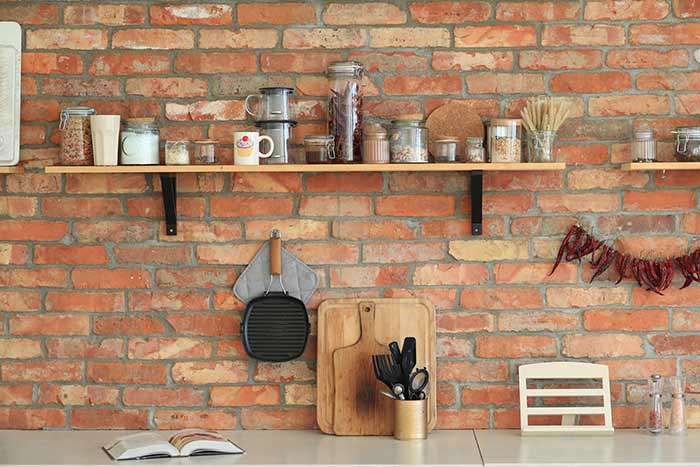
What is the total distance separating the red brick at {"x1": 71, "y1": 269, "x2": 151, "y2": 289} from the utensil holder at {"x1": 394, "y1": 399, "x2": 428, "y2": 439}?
86 centimetres

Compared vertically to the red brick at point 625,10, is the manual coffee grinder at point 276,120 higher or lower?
lower

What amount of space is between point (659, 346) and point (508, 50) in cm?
100

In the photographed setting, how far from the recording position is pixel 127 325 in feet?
9.62

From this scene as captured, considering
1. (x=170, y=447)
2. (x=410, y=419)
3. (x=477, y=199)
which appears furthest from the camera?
(x=477, y=199)

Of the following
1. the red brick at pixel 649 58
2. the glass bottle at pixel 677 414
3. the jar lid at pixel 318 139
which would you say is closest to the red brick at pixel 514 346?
the glass bottle at pixel 677 414

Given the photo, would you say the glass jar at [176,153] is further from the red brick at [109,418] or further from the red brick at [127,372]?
the red brick at [109,418]

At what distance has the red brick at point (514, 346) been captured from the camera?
290 cm

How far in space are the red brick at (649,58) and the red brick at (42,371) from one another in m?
1.88

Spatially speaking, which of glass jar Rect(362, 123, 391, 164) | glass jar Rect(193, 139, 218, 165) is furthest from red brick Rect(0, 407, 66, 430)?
glass jar Rect(362, 123, 391, 164)

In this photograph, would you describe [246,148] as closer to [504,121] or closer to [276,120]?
[276,120]

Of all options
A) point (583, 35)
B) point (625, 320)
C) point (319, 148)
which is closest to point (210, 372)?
point (319, 148)

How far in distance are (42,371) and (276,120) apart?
1052mm

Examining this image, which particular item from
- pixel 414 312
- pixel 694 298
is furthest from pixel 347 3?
pixel 694 298

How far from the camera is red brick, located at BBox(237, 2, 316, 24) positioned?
9.52 feet
